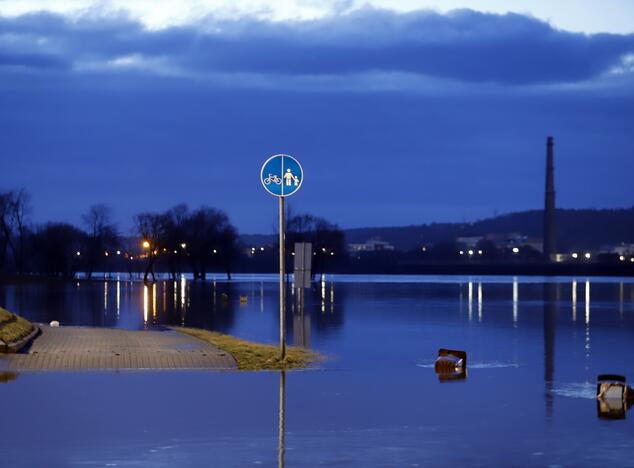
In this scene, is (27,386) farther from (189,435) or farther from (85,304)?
(85,304)

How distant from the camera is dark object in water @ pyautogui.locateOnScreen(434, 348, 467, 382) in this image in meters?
19.2

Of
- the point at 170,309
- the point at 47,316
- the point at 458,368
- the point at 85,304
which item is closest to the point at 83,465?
the point at 458,368

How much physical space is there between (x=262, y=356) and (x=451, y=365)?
372 cm

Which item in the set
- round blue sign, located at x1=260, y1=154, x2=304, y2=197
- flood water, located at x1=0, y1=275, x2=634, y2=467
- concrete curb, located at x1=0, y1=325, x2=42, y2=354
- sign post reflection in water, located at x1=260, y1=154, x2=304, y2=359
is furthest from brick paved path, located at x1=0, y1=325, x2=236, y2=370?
round blue sign, located at x1=260, y1=154, x2=304, y2=197

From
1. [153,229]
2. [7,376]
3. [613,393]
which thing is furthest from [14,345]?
[153,229]

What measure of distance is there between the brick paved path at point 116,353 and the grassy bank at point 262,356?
257mm

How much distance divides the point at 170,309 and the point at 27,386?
30538mm

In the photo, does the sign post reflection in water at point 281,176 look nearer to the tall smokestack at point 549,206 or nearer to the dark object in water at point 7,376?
the dark object in water at point 7,376

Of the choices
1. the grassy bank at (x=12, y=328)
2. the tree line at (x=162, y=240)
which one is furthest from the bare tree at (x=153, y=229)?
the grassy bank at (x=12, y=328)

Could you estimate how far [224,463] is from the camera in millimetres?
10438

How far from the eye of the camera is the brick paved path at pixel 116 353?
19500mm

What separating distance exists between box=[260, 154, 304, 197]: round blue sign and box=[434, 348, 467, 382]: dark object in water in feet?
13.1

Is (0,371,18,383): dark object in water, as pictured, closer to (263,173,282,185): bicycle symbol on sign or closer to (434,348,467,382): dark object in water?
(263,173,282,185): bicycle symbol on sign

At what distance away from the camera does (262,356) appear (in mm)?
21406
